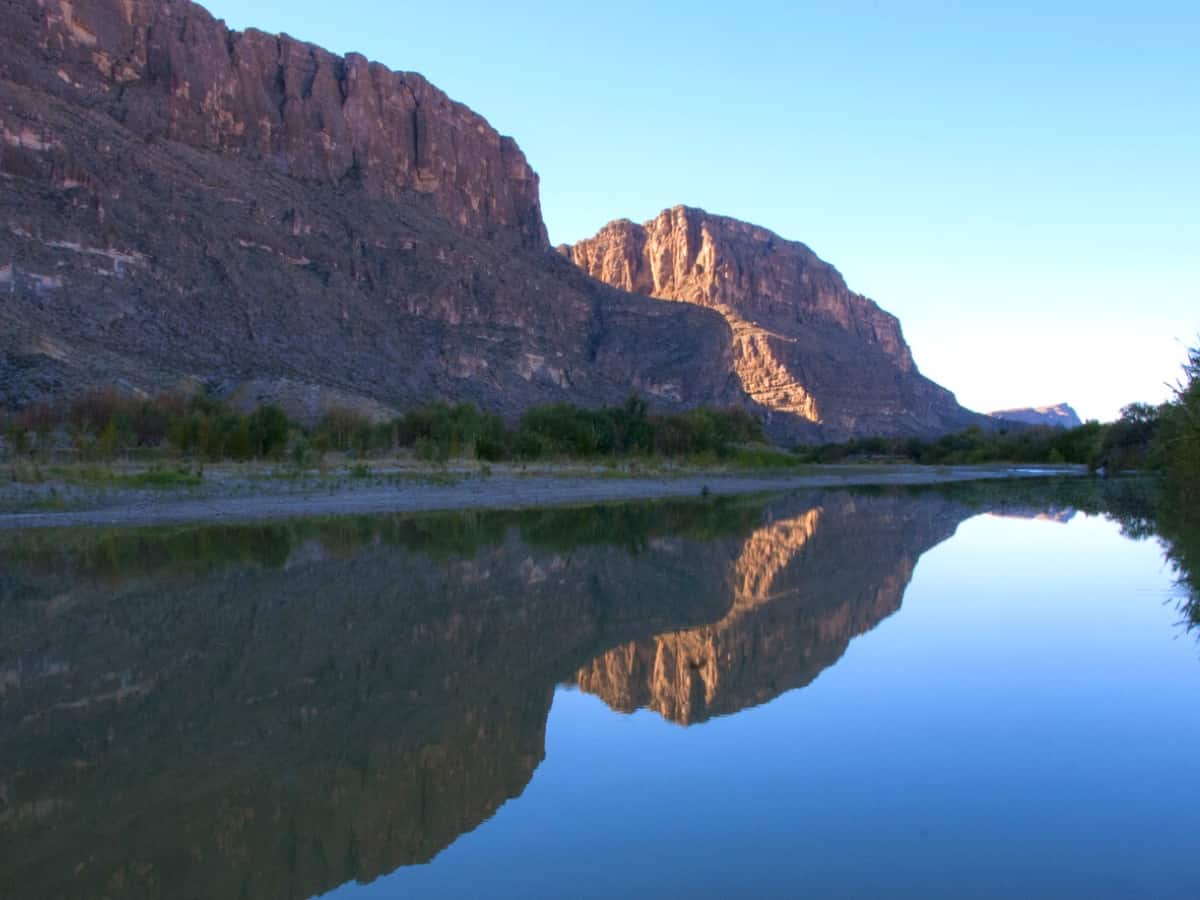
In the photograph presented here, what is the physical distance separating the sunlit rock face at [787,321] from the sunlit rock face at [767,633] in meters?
106

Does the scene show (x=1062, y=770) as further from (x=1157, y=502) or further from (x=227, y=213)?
(x=227, y=213)

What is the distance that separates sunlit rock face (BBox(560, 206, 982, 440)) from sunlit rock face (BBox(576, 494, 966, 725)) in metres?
106

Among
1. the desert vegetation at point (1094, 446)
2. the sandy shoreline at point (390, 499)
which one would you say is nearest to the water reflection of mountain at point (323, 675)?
the sandy shoreline at point (390, 499)

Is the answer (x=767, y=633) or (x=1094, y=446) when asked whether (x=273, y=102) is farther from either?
(x=767, y=633)

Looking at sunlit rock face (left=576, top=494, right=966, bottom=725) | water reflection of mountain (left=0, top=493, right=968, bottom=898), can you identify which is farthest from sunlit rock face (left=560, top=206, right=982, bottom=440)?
water reflection of mountain (left=0, top=493, right=968, bottom=898)

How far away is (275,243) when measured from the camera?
257ft

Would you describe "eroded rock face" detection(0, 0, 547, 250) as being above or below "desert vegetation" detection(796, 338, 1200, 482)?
above

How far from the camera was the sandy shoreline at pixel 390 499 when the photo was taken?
75.7ft

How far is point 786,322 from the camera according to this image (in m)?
171

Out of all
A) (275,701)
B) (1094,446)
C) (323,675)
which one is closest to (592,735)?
(275,701)

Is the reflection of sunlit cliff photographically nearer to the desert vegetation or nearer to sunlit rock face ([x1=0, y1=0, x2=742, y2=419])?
the desert vegetation

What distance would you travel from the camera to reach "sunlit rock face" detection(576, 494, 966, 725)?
820 centimetres

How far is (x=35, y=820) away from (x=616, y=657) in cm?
543

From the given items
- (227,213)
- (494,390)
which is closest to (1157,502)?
(494,390)
